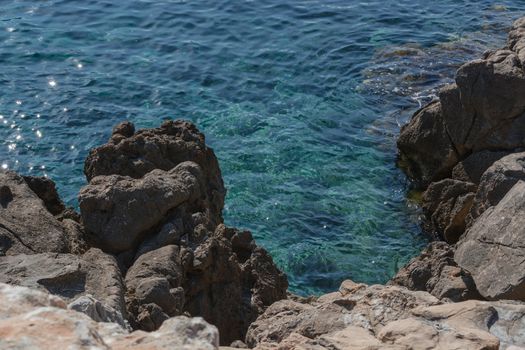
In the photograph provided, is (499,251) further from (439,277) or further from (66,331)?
(66,331)

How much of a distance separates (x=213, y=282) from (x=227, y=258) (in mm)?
419

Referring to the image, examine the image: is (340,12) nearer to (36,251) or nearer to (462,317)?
(36,251)

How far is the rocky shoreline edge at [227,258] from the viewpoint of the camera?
24.3ft

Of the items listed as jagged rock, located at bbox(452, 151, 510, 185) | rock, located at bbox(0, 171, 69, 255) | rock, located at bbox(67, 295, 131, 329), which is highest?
rock, located at bbox(67, 295, 131, 329)

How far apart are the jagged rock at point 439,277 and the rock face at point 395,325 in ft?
5.11

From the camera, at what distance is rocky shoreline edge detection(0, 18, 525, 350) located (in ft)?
24.3

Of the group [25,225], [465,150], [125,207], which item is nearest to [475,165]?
[465,150]

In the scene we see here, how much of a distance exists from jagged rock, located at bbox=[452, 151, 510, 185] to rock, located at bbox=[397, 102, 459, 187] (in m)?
0.48

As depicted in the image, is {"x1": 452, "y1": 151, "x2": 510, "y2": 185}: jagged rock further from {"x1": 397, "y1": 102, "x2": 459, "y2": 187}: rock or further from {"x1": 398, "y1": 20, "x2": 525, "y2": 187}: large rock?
{"x1": 397, "y1": 102, "x2": 459, "y2": 187}: rock

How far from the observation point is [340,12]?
29.6m

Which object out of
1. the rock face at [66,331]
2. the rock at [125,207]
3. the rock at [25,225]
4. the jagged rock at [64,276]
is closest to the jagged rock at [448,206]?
the rock at [125,207]

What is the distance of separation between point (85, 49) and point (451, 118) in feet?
43.4

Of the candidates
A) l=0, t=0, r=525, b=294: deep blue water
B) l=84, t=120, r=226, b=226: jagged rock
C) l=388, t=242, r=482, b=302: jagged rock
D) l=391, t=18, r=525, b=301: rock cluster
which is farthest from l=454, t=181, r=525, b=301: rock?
l=0, t=0, r=525, b=294: deep blue water

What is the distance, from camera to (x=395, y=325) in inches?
311
